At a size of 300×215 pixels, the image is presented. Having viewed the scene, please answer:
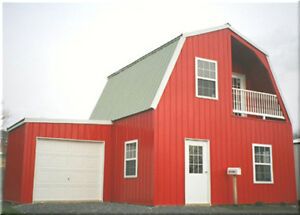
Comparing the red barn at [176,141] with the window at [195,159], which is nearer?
the red barn at [176,141]

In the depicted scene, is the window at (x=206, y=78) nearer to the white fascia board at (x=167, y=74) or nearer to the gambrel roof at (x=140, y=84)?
the white fascia board at (x=167, y=74)

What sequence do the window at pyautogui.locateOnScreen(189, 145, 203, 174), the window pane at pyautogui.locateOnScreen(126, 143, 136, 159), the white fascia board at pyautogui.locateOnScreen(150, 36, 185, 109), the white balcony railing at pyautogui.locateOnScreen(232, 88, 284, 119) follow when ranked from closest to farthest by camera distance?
the white fascia board at pyautogui.locateOnScreen(150, 36, 185, 109), the window at pyautogui.locateOnScreen(189, 145, 203, 174), the window pane at pyautogui.locateOnScreen(126, 143, 136, 159), the white balcony railing at pyautogui.locateOnScreen(232, 88, 284, 119)

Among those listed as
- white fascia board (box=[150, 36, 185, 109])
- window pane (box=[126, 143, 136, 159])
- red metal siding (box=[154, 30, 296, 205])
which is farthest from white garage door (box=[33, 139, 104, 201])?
white fascia board (box=[150, 36, 185, 109])

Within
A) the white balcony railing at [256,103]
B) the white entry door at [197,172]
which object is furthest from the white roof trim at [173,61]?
the white balcony railing at [256,103]

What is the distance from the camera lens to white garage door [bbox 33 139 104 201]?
13992 millimetres

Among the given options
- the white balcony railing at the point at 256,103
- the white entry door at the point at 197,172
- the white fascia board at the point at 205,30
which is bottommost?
the white entry door at the point at 197,172

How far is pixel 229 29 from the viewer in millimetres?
14695

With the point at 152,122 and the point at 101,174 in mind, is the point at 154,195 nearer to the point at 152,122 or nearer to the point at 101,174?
the point at 152,122

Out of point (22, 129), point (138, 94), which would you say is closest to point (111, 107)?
point (138, 94)

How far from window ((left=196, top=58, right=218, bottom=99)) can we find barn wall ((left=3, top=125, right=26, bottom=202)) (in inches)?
268

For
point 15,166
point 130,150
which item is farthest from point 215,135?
point 15,166

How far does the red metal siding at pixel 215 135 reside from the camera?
12320 mm

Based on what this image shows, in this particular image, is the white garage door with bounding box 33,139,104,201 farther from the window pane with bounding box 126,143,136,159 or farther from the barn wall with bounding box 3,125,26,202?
the window pane with bounding box 126,143,136,159

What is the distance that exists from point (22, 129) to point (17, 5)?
464cm
